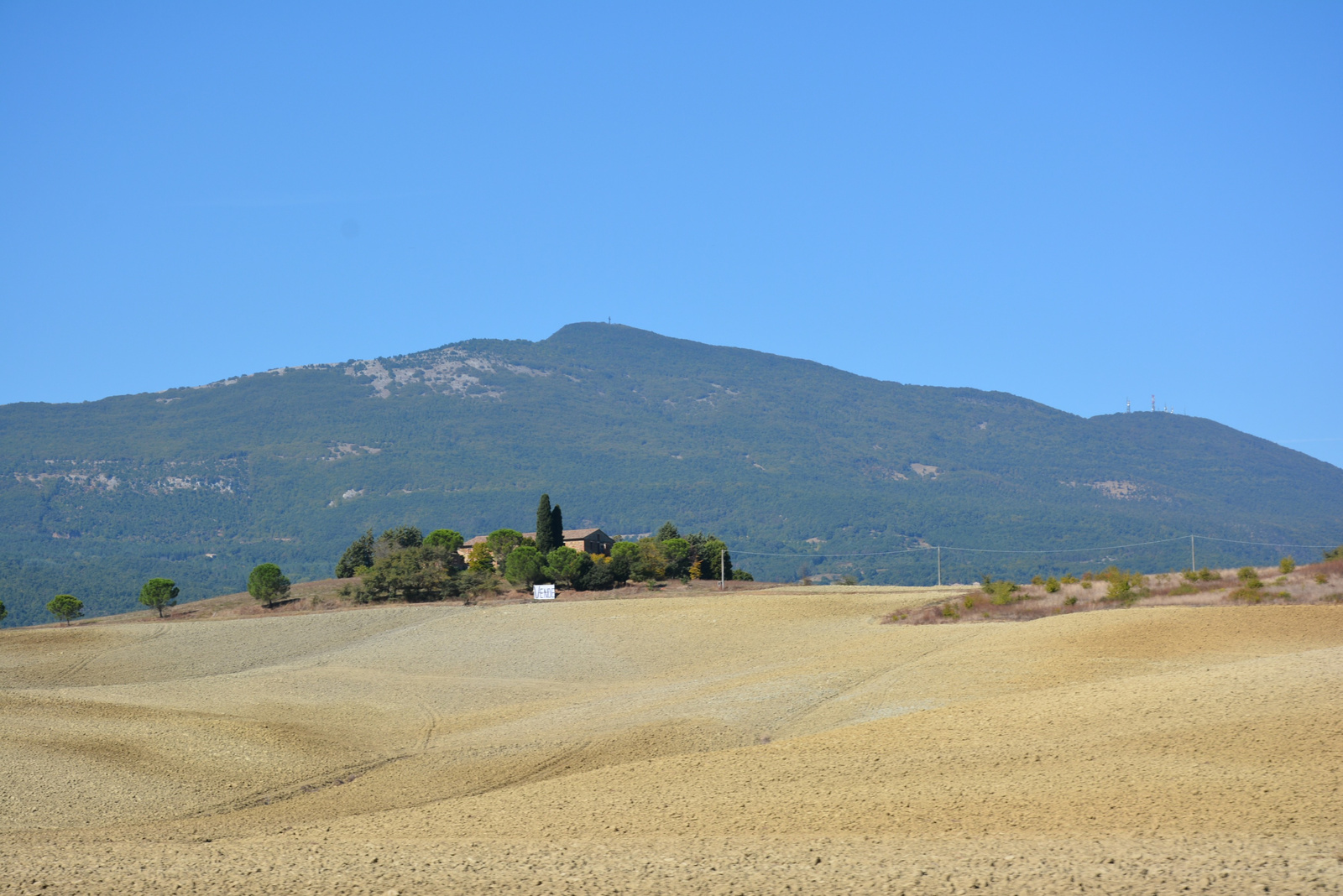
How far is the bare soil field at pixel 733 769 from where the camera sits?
476 inches

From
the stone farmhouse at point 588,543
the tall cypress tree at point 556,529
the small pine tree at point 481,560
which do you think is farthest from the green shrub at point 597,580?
the stone farmhouse at point 588,543

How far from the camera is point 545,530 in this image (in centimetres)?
7519

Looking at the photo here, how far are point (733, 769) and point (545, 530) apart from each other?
58039 millimetres

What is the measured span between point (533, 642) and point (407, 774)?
19949 millimetres

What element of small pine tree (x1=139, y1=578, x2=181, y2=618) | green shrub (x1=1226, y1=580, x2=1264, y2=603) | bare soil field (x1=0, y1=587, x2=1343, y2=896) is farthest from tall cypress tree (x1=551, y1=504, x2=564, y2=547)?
green shrub (x1=1226, y1=580, x2=1264, y2=603)

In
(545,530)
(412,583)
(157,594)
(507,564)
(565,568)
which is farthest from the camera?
(545,530)

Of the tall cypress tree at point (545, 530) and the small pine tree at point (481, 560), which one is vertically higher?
the tall cypress tree at point (545, 530)

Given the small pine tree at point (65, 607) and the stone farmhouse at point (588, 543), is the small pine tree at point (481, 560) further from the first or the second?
the small pine tree at point (65, 607)

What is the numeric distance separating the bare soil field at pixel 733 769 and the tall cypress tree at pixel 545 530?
37372 mm

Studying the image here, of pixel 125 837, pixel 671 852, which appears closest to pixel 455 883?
pixel 671 852

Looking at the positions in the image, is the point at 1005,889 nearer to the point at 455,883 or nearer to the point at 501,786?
the point at 455,883

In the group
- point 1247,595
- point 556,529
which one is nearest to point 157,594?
point 556,529

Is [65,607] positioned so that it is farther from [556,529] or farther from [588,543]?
[588,543]

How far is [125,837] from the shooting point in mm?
15609
